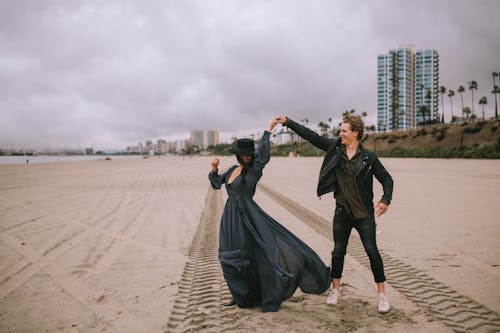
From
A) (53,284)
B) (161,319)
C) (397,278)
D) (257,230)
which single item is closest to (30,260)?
(53,284)

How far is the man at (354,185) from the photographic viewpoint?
3.35 m

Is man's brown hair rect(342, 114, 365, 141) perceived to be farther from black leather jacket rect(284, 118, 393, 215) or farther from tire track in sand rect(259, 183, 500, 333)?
tire track in sand rect(259, 183, 500, 333)

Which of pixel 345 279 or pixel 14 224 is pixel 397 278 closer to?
pixel 345 279

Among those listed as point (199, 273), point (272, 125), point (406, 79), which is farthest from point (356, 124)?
point (406, 79)

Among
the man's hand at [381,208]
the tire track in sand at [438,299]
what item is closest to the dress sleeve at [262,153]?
the man's hand at [381,208]

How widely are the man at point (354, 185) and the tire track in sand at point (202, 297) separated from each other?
Answer: 1330 millimetres

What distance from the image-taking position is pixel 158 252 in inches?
227

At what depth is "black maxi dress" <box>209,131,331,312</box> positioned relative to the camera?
11.0ft

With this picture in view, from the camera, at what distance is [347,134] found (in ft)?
11.2

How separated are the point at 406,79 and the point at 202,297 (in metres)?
151

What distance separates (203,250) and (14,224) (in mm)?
5225

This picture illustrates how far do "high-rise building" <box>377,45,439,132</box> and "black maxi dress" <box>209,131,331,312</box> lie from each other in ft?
463

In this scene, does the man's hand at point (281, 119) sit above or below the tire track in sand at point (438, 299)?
above

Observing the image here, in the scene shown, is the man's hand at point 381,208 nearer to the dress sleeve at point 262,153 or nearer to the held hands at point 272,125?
the dress sleeve at point 262,153
